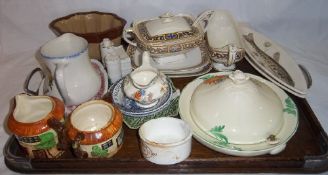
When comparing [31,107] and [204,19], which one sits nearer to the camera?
[31,107]

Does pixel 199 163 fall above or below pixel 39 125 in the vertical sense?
below

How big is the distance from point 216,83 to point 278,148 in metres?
0.18

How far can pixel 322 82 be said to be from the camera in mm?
1047

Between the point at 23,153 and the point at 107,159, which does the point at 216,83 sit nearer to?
the point at 107,159

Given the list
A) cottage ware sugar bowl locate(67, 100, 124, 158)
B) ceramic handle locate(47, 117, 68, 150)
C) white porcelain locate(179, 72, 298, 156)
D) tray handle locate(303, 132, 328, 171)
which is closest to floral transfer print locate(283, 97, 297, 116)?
white porcelain locate(179, 72, 298, 156)

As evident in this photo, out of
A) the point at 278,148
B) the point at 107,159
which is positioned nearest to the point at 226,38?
the point at 278,148

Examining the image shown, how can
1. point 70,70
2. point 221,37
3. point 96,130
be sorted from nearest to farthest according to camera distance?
point 96,130 → point 70,70 → point 221,37

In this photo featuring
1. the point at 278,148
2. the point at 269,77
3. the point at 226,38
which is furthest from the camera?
the point at 226,38

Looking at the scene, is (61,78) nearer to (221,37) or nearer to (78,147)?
(78,147)

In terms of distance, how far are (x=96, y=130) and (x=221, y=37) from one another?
0.52 m

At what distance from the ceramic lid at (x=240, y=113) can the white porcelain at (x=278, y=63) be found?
0.40ft

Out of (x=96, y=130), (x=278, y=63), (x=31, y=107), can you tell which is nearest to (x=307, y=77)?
(x=278, y=63)

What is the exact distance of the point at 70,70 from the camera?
30.6 inches

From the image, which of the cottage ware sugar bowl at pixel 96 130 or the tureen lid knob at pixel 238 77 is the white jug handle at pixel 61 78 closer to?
the cottage ware sugar bowl at pixel 96 130
